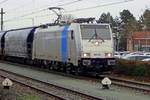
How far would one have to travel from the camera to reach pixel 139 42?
11744 cm

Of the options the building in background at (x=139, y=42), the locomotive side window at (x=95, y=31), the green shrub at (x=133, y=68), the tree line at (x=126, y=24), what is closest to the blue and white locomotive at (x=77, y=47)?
the locomotive side window at (x=95, y=31)

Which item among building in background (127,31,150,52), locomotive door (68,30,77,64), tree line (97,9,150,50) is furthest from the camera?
tree line (97,9,150,50)

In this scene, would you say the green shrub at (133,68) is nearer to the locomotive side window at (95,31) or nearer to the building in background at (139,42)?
the locomotive side window at (95,31)

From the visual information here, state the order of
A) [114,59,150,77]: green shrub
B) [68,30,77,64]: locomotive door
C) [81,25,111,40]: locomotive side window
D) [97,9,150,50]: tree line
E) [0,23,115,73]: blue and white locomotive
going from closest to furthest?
[114,59,150,77]: green shrub < [0,23,115,73]: blue and white locomotive < [68,30,77,64]: locomotive door < [81,25,111,40]: locomotive side window < [97,9,150,50]: tree line

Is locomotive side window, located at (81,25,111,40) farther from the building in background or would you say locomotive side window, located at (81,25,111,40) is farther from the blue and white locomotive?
the building in background

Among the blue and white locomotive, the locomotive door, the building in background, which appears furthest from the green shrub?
the building in background

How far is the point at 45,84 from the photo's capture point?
78.5 ft

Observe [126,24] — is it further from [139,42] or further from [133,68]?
[133,68]

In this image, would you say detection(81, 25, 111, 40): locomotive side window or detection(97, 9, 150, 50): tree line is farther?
detection(97, 9, 150, 50): tree line

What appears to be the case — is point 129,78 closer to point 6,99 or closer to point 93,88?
point 93,88

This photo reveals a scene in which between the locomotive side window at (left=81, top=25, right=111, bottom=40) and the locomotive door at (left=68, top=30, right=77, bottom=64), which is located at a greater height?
the locomotive side window at (left=81, top=25, right=111, bottom=40)

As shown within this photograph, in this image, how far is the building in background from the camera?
115325mm

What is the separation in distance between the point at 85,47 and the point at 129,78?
3.05 meters

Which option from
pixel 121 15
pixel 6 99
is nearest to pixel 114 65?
Result: pixel 6 99
